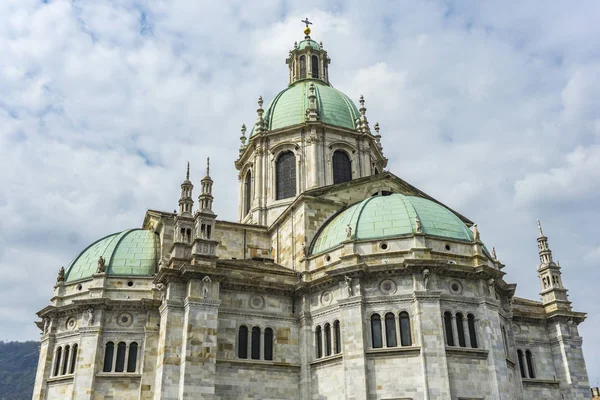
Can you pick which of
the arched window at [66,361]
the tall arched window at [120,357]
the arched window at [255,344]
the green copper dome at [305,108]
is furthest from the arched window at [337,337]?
the green copper dome at [305,108]

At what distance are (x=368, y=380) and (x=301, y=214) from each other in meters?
11.8

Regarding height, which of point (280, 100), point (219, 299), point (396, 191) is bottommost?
point (219, 299)

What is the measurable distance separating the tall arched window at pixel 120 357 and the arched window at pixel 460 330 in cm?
1955

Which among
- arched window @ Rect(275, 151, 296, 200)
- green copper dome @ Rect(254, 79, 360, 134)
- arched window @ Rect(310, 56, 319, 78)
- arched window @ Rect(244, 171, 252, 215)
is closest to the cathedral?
arched window @ Rect(275, 151, 296, 200)

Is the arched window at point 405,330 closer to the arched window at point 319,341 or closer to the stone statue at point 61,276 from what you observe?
the arched window at point 319,341

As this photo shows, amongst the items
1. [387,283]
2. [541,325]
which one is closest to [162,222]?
[387,283]

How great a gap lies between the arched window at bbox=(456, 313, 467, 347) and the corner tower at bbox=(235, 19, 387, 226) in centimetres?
1556

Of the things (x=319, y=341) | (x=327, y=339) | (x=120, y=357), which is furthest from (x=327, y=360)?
(x=120, y=357)

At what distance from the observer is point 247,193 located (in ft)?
163

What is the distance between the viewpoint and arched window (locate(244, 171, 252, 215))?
49.1 m

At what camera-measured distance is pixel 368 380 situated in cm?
3067

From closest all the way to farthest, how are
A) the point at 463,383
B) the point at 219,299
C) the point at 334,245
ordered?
1. the point at 463,383
2. the point at 219,299
3. the point at 334,245

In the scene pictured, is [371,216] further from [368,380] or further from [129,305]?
[129,305]

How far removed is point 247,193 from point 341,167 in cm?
841
